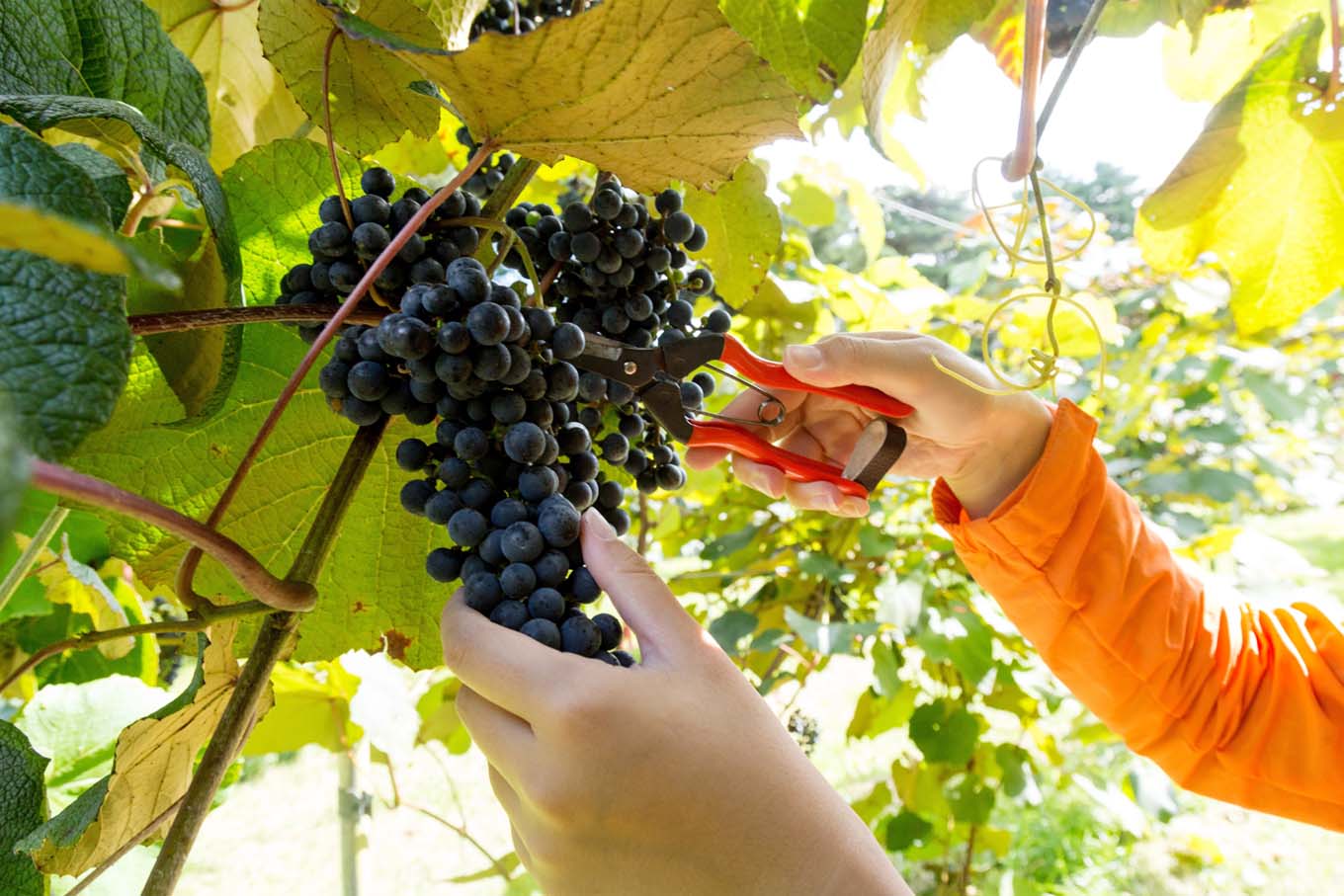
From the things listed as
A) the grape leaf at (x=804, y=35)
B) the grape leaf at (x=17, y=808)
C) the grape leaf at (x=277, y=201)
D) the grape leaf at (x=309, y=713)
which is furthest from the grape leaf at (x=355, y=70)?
the grape leaf at (x=309, y=713)

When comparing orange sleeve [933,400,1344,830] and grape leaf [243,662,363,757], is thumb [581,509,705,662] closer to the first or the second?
orange sleeve [933,400,1344,830]

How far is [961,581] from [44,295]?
193cm

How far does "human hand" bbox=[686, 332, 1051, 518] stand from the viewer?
3.02 ft

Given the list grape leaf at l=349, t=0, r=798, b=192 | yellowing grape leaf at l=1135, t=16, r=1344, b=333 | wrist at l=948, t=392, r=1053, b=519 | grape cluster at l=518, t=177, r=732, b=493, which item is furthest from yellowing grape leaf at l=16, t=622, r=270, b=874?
yellowing grape leaf at l=1135, t=16, r=1344, b=333

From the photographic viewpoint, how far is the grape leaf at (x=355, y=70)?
2.02 feet

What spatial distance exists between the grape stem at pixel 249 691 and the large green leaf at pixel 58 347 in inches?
8.8

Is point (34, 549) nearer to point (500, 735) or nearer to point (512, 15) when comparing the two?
point (500, 735)

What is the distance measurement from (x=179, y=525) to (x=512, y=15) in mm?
632

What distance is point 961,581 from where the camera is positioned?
2023mm

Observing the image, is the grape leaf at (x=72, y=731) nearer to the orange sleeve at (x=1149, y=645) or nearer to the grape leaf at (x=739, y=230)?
the grape leaf at (x=739, y=230)

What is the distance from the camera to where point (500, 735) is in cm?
53

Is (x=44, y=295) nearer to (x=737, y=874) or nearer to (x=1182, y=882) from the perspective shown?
(x=737, y=874)

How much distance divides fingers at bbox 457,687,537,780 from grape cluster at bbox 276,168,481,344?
10.8 inches

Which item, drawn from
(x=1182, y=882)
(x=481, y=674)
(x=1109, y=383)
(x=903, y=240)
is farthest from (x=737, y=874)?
(x=903, y=240)
